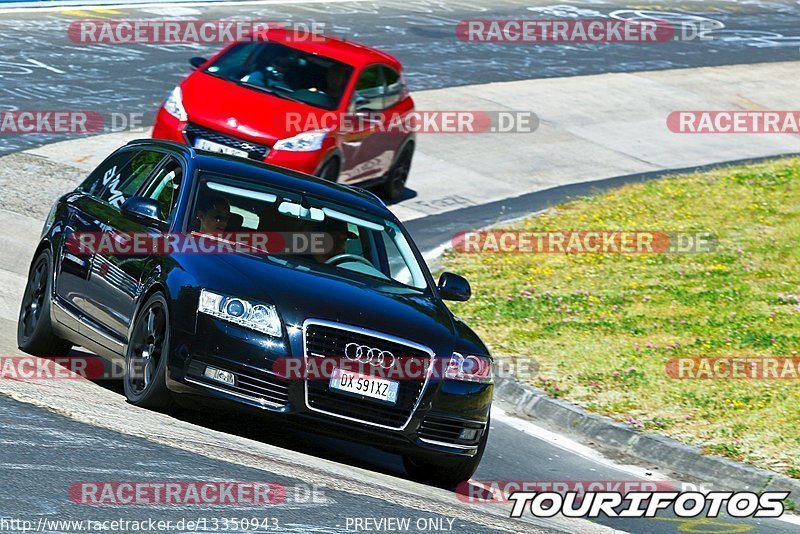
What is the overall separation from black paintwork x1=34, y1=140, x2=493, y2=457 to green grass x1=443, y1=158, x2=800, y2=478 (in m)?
2.47

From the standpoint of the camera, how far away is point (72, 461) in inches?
279

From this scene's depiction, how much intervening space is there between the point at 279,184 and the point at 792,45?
28448 millimetres

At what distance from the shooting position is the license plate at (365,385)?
8172 mm

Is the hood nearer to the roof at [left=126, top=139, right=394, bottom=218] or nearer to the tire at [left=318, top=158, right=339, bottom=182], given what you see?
the roof at [left=126, top=139, right=394, bottom=218]

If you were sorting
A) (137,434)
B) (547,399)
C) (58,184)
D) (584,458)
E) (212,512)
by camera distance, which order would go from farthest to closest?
(58,184)
(547,399)
(584,458)
(137,434)
(212,512)

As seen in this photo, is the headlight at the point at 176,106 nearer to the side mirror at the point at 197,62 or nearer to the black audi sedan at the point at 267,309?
the side mirror at the point at 197,62

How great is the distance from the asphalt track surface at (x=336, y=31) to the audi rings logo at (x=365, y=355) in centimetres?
90

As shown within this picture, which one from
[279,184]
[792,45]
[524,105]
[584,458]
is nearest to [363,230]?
[279,184]

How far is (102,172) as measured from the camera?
10.6 m

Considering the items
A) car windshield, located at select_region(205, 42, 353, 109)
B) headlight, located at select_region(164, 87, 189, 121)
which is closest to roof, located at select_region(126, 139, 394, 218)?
headlight, located at select_region(164, 87, 189, 121)

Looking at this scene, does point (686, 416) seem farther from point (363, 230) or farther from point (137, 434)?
point (137, 434)

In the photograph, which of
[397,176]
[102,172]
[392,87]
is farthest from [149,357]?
[397,176]

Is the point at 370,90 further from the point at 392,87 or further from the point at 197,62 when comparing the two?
the point at 197,62

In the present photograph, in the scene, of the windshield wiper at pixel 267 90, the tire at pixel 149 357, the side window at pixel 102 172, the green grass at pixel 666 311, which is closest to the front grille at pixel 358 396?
the tire at pixel 149 357
